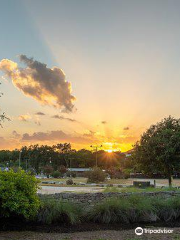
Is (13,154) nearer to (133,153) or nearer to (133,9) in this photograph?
(133,153)

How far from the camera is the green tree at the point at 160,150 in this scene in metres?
23.6

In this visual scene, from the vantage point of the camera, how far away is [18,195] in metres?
8.62

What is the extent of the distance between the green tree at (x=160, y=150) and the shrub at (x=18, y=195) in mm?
15806

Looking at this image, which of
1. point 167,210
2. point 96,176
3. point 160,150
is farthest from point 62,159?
point 167,210

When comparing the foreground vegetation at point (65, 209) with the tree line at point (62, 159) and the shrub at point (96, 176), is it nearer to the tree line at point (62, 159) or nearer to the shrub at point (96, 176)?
the shrub at point (96, 176)

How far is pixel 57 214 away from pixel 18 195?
5.24 ft

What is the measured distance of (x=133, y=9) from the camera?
1577cm

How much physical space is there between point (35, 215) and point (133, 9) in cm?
1152

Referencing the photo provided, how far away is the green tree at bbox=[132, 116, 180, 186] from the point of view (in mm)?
23594

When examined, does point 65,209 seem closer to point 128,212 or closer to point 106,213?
point 106,213

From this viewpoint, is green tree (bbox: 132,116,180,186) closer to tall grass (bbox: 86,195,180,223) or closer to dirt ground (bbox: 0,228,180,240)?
tall grass (bbox: 86,195,180,223)

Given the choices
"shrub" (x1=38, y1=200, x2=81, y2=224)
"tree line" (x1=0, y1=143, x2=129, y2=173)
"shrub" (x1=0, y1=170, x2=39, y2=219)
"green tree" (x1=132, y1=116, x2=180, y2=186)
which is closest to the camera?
"shrub" (x1=0, y1=170, x2=39, y2=219)

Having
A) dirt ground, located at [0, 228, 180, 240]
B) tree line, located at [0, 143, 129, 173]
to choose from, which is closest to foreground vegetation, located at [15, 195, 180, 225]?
dirt ground, located at [0, 228, 180, 240]

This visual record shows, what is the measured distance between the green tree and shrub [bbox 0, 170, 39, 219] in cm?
1581
